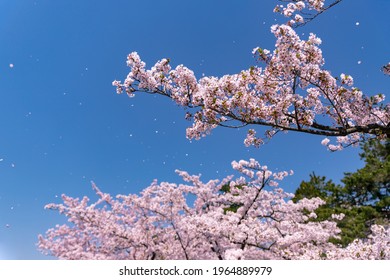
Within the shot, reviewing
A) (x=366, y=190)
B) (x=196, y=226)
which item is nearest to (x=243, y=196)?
(x=196, y=226)

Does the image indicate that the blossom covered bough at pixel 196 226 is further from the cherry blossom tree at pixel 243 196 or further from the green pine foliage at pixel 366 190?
the green pine foliage at pixel 366 190

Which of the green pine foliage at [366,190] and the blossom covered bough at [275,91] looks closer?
the blossom covered bough at [275,91]

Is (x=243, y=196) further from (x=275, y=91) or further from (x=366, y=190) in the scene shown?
(x=366, y=190)

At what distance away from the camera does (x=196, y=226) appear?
920cm

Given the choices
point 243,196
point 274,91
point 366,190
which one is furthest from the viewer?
point 366,190

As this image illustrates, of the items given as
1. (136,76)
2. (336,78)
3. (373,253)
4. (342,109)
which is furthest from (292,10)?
(373,253)

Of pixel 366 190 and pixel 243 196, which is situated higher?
pixel 366 190

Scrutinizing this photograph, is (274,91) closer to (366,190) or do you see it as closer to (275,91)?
(275,91)

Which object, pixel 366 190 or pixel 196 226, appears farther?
pixel 366 190

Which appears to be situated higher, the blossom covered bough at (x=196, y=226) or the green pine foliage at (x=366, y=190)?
the green pine foliage at (x=366, y=190)

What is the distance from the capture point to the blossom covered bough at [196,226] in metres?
9.09

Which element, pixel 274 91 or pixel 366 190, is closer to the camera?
pixel 274 91

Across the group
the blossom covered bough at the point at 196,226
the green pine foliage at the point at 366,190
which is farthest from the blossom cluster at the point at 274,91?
the green pine foliage at the point at 366,190

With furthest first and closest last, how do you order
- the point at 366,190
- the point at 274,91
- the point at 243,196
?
the point at 366,190 < the point at 243,196 < the point at 274,91
